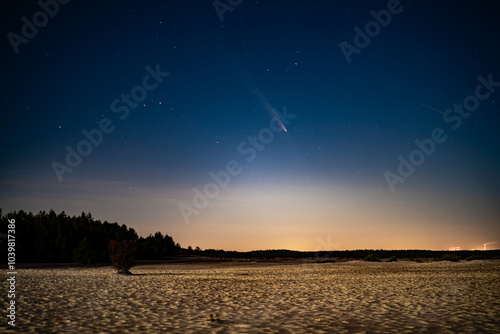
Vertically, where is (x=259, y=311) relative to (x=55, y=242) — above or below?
below

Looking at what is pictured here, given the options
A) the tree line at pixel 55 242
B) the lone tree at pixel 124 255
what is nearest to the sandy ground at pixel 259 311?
the lone tree at pixel 124 255

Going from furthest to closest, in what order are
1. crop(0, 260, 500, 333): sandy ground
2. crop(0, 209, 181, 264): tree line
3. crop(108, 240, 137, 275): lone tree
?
crop(0, 209, 181, 264): tree line, crop(108, 240, 137, 275): lone tree, crop(0, 260, 500, 333): sandy ground

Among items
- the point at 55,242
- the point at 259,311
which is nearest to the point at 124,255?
the point at 259,311

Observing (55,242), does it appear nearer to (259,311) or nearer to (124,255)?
(124,255)

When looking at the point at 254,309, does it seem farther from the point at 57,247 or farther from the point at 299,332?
the point at 57,247

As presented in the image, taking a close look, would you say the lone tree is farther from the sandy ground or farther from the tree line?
the tree line

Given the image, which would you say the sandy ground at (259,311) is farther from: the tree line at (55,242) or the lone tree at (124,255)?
the tree line at (55,242)

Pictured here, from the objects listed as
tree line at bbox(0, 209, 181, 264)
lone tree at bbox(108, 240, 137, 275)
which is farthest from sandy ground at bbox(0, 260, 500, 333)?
tree line at bbox(0, 209, 181, 264)

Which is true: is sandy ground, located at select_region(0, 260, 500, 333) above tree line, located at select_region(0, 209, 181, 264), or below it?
below

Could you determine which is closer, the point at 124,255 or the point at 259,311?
the point at 259,311

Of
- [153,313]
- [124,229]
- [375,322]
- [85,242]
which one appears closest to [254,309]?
[153,313]

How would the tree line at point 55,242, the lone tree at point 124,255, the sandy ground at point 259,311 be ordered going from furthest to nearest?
the tree line at point 55,242 → the lone tree at point 124,255 → the sandy ground at point 259,311

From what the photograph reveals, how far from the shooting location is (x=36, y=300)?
44.5 feet

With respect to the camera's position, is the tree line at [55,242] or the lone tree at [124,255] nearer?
the lone tree at [124,255]
